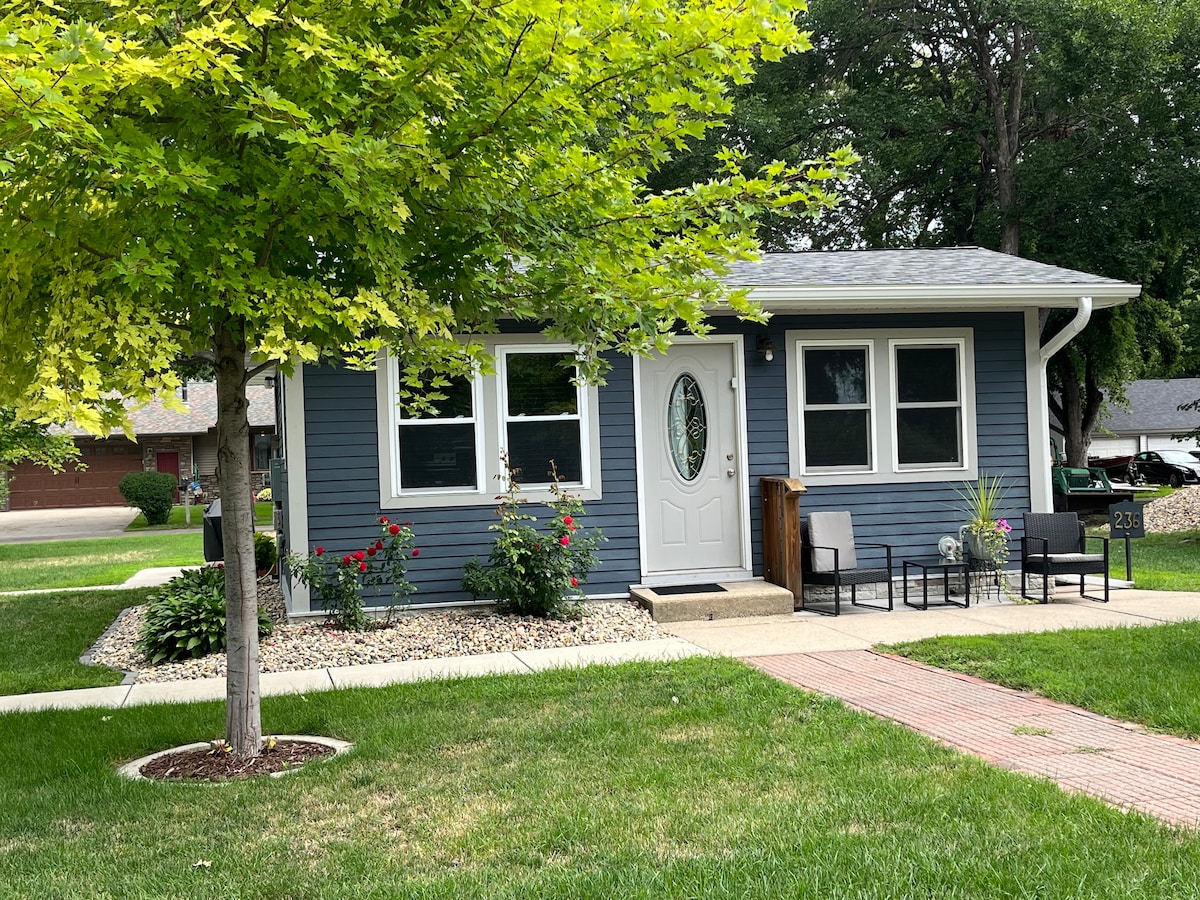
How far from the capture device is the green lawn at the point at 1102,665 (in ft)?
18.7

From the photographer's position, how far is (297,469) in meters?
9.08

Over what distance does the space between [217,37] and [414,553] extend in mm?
6145

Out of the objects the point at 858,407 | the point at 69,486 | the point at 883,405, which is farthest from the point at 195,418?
the point at 883,405

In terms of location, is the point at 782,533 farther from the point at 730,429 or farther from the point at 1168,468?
the point at 1168,468

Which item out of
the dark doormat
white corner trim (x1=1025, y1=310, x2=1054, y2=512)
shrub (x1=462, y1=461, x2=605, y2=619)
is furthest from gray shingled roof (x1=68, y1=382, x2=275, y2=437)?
white corner trim (x1=1025, y1=310, x2=1054, y2=512)

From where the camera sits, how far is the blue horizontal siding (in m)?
9.18

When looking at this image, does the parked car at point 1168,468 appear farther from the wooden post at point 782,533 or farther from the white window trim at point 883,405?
the wooden post at point 782,533

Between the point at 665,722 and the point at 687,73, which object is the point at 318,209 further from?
the point at 665,722

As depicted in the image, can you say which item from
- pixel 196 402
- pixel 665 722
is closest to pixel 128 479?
pixel 196 402

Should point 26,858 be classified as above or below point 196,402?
below

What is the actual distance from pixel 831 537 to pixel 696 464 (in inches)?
56.4

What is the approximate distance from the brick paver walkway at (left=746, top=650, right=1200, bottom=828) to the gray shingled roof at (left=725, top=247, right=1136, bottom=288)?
3.91 meters

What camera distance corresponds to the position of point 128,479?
1136 inches

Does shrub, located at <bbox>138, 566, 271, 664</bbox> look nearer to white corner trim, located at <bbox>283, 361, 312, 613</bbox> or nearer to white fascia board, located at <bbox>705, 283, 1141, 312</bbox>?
white corner trim, located at <bbox>283, 361, 312, 613</bbox>
